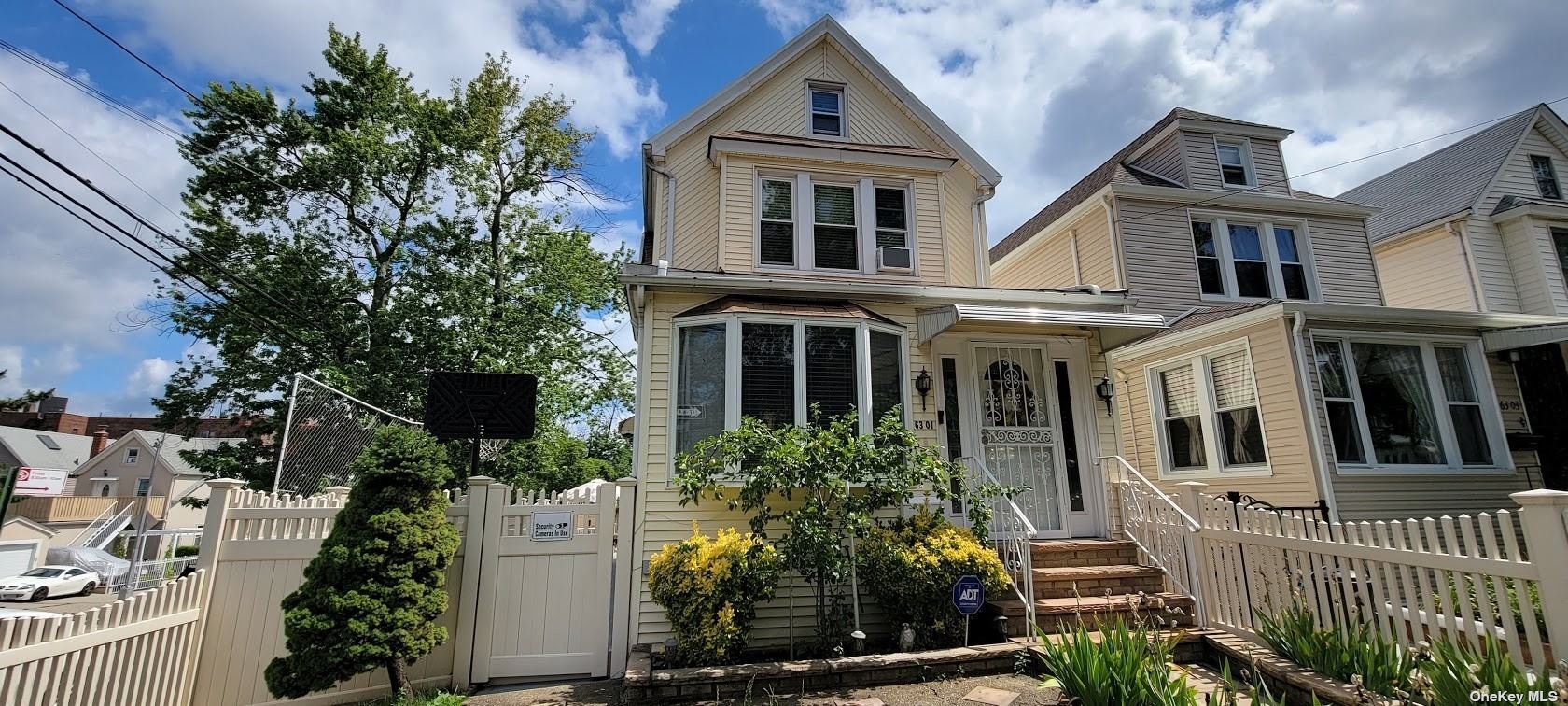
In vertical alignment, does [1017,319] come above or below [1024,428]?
above

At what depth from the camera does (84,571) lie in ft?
72.8

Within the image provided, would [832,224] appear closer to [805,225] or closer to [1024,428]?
[805,225]

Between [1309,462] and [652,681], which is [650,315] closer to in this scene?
[652,681]

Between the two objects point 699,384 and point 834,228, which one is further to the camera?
point 834,228

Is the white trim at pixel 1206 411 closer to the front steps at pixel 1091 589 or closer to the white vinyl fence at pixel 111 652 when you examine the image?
the front steps at pixel 1091 589

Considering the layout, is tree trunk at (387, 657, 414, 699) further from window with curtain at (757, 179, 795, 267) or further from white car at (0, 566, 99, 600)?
white car at (0, 566, 99, 600)

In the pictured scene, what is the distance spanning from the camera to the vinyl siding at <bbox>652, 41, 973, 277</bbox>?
912 centimetres

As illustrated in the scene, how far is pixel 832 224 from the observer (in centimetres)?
919

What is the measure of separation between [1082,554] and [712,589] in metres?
4.05

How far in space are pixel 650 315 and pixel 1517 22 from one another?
15.0 metres

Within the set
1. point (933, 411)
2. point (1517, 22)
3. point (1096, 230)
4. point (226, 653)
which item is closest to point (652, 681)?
point (226, 653)

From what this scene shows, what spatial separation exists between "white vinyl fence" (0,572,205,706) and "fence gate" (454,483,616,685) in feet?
6.22

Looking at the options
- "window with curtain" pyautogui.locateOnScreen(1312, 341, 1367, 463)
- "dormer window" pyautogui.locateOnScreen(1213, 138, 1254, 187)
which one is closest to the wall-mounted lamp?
"window with curtain" pyautogui.locateOnScreen(1312, 341, 1367, 463)

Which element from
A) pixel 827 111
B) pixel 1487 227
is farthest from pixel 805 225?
pixel 1487 227
